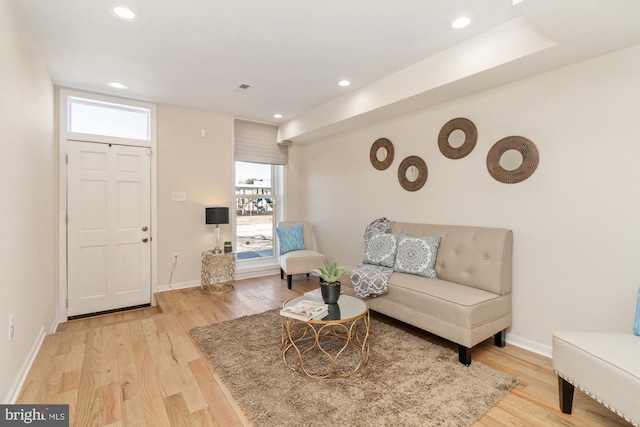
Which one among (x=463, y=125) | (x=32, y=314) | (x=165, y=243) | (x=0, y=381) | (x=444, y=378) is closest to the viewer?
(x=0, y=381)

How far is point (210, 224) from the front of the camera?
175 inches

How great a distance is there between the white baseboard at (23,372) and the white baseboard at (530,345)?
11.6 ft

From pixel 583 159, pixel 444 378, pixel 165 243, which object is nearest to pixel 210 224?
pixel 165 243

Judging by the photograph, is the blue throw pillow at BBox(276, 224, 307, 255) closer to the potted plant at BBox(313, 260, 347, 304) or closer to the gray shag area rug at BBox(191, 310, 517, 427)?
the gray shag area rug at BBox(191, 310, 517, 427)

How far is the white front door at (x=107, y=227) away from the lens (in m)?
3.57

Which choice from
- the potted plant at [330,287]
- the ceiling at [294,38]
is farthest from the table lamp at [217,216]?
the potted plant at [330,287]

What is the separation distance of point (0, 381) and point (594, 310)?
376 cm

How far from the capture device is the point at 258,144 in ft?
16.1

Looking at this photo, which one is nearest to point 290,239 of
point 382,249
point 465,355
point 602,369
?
point 382,249

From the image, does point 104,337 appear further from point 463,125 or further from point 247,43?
point 463,125

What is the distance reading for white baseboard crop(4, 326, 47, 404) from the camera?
180 cm

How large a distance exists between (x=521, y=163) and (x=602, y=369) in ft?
5.33

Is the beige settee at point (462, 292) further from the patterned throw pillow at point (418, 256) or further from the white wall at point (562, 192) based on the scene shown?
the white wall at point (562, 192)

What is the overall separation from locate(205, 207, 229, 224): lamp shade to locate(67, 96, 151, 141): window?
1230 millimetres
